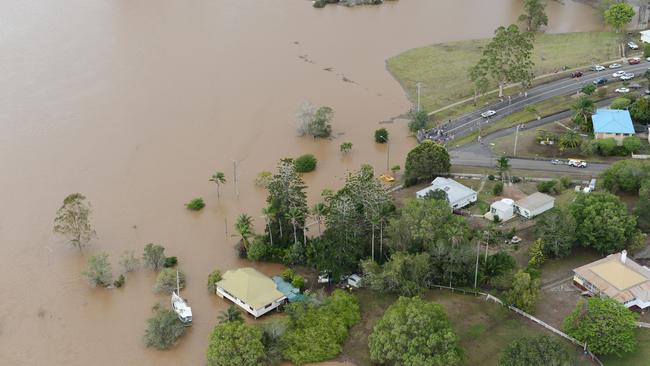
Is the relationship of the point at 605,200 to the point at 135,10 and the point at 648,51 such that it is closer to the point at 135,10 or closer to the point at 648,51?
the point at 648,51

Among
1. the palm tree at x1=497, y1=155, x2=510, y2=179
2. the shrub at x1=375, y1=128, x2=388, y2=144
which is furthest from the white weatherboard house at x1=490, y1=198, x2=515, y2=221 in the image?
the shrub at x1=375, y1=128, x2=388, y2=144

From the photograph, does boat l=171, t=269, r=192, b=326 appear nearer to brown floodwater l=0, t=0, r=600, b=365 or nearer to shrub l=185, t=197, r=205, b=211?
brown floodwater l=0, t=0, r=600, b=365

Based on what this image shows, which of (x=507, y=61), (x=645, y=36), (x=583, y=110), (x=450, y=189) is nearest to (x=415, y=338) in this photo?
(x=450, y=189)

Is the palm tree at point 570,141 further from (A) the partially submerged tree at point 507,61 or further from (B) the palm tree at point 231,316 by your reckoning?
(B) the palm tree at point 231,316

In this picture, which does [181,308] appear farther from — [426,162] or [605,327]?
[605,327]

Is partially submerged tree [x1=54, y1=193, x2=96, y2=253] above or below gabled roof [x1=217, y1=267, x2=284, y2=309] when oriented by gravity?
above

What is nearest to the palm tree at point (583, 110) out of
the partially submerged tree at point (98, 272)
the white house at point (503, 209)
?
the white house at point (503, 209)
